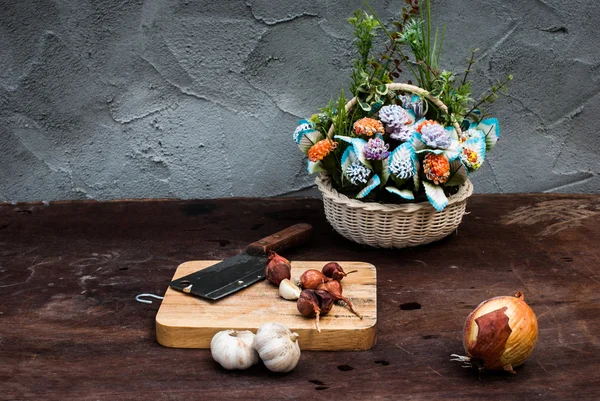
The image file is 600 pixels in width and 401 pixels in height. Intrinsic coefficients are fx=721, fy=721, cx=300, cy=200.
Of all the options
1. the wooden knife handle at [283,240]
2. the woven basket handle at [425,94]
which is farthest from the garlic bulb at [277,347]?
the woven basket handle at [425,94]

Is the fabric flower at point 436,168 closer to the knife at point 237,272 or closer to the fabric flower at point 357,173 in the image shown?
the fabric flower at point 357,173

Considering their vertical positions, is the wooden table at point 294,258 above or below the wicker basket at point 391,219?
below

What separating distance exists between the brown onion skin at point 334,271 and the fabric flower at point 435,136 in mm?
279

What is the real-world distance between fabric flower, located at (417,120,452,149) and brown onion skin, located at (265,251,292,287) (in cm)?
33

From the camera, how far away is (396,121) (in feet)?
4.20

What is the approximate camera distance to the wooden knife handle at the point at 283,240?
4.20ft

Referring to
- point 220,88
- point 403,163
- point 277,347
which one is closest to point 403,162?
point 403,163

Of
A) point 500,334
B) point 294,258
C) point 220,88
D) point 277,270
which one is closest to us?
point 500,334

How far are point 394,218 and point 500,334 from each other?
0.42m

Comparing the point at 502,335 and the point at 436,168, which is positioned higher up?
the point at 436,168

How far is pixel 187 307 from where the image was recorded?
1.09 meters

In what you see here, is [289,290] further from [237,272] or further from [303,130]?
[303,130]

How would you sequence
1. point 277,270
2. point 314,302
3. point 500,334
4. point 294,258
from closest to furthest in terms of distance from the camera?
point 500,334
point 314,302
point 277,270
point 294,258

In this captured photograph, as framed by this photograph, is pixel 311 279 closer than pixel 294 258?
Yes
